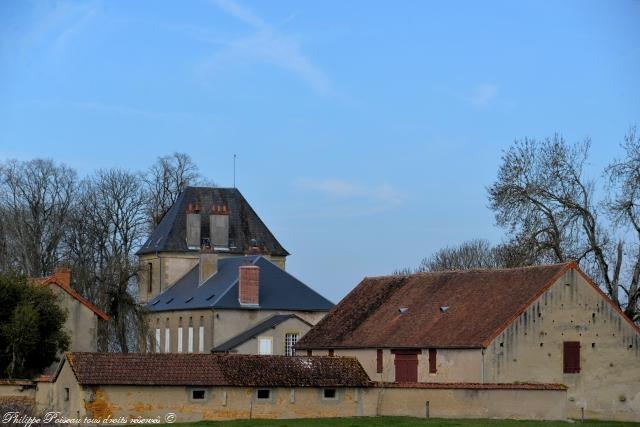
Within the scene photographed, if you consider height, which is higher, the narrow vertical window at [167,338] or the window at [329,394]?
the narrow vertical window at [167,338]

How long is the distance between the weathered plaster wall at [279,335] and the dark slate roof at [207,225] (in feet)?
55.0

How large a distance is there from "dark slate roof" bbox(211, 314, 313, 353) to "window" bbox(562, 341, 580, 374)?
2254cm

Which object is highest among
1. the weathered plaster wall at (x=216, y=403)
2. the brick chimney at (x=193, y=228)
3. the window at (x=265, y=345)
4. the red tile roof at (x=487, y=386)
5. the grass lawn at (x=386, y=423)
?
the brick chimney at (x=193, y=228)

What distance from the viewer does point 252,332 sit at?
237 ft

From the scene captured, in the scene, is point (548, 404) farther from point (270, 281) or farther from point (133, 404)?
point (270, 281)

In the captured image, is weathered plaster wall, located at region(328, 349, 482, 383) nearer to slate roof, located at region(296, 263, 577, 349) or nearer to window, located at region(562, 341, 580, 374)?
slate roof, located at region(296, 263, 577, 349)

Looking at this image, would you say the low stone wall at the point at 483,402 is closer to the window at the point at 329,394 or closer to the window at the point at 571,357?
the window at the point at 329,394

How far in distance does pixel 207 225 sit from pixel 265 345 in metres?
19.4

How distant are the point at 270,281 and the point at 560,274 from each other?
27531 mm

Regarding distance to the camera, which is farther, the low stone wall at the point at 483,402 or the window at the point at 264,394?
the window at the point at 264,394

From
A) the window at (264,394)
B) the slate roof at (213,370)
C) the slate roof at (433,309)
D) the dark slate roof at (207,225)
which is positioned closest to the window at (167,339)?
the dark slate roof at (207,225)

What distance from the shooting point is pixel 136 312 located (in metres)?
70.3

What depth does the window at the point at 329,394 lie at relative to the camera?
4869cm

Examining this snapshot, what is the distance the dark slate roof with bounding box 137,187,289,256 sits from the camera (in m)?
87.4
